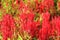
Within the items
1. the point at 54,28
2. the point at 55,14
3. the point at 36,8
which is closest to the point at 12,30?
the point at 54,28

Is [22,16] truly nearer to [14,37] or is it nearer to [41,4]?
[14,37]

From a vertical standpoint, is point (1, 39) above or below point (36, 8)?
below

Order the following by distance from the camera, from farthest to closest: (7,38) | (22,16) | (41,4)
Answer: (41,4) < (22,16) < (7,38)

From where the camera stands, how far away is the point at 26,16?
3.13 metres

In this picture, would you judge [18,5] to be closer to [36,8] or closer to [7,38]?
[36,8]

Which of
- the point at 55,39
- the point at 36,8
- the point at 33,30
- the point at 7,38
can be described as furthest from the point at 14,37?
the point at 36,8

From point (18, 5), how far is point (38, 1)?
0.41 meters

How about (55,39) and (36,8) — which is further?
(36,8)

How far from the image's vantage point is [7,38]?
280 centimetres

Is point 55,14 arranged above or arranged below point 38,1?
below

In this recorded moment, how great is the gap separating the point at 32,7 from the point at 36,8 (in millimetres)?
92

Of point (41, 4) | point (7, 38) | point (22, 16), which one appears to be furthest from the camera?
point (41, 4)

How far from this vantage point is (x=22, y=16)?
3086mm

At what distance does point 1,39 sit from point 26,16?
557mm
